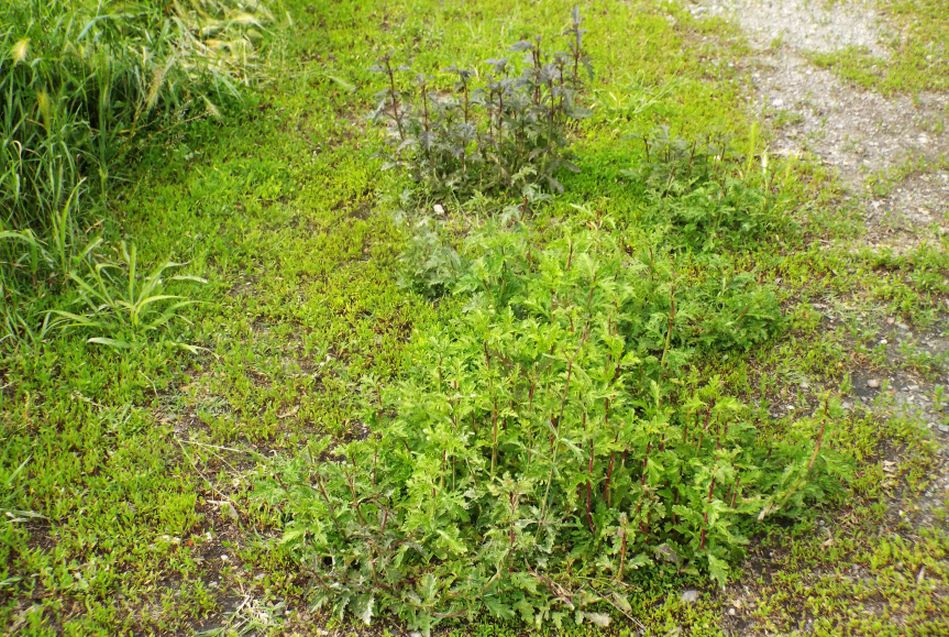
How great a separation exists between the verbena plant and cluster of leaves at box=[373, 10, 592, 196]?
1.71m

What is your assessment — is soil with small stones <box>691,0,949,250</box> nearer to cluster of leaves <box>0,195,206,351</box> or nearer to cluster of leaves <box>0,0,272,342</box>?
cluster of leaves <box>0,0,272,342</box>

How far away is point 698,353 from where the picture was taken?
4629 mm

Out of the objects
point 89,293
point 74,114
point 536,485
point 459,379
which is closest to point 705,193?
point 459,379

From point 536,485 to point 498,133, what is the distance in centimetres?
296

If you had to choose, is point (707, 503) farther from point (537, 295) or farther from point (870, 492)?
point (537, 295)

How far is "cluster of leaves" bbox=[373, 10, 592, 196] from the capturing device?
5.58m

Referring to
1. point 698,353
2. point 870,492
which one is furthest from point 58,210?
point 870,492

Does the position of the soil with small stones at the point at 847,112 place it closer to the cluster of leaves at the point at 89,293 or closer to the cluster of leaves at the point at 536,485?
the cluster of leaves at the point at 536,485

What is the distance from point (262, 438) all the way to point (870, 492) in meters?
3.08

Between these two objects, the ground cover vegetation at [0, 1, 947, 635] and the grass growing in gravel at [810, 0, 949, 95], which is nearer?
the ground cover vegetation at [0, 1, 947, 635]

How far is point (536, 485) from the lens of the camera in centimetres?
372

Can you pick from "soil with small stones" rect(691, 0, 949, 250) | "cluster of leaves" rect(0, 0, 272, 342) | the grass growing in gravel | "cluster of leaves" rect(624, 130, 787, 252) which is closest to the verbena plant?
"cluster of leaves" rect(0, 0, 272, 342)

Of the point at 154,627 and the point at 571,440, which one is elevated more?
the point at 571,440

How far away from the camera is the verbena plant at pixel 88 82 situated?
515 cm
